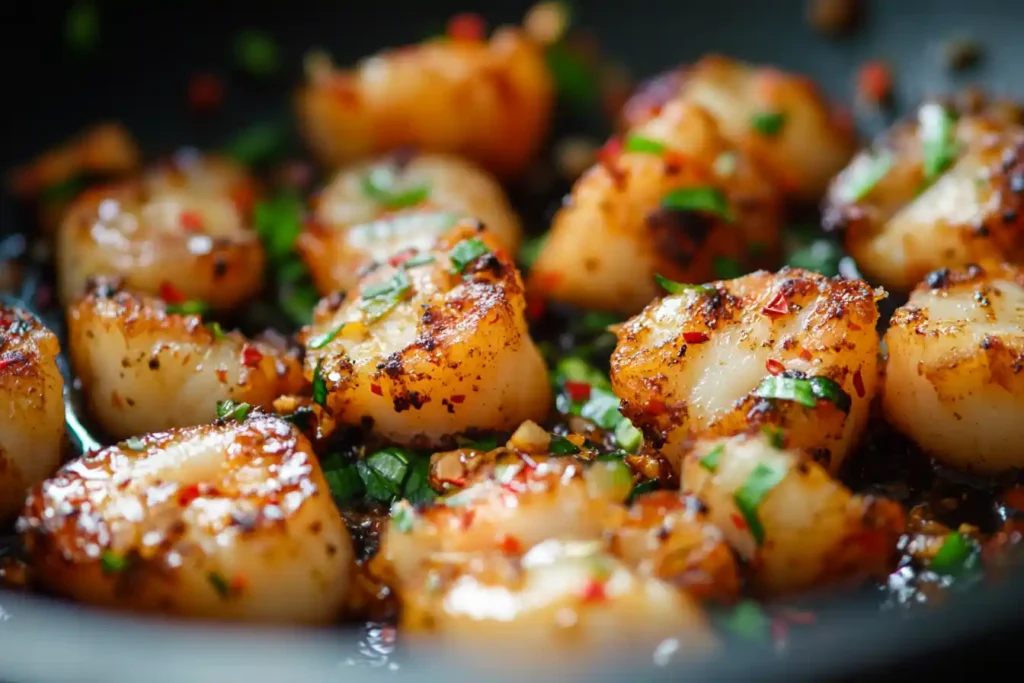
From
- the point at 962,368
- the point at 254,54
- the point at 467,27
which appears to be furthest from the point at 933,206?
the point at 254,54

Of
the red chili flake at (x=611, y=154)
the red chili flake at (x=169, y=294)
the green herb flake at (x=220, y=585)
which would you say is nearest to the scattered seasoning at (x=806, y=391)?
the red chili flake at (x=611, y=154)

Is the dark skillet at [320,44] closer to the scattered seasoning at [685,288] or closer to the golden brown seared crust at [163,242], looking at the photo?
the golden brown seared crust at [163,242]

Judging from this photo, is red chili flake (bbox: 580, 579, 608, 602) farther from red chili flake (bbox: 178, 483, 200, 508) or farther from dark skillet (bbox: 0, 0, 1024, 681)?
dark skillet (bbox: 0, 0, 1024, 681)

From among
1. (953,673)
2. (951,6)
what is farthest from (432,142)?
(953,673)

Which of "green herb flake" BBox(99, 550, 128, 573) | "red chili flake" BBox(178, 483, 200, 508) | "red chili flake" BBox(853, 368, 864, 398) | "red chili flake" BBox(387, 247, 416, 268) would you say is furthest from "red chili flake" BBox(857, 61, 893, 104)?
"green herb flake" BBox(99, 550, 128, 573)

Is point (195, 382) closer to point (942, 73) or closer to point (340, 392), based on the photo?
point (340, 392)

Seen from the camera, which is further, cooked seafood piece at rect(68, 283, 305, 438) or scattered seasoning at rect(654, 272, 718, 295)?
cooked seafood piece at rect(68, 283, 305, 438)
